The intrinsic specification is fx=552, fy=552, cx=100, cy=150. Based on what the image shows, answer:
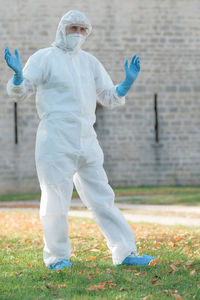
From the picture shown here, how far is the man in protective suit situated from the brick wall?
11.3 metres

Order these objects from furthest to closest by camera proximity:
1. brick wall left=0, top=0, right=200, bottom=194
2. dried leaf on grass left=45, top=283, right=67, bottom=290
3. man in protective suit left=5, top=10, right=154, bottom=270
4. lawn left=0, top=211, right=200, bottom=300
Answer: brick wall left=0, top=0, right=200, bottom=194, man in protective suit left=5, top=10, right=154, bottom=270, dried leaf on grass left=45, top=283, right=67, bottom=290, lawn left=0, top=211, right=200, bottom=300

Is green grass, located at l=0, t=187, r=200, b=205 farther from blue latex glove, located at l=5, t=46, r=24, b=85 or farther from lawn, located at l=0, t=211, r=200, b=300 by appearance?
blue latex glove, located at l=5, t=46, r=24, b=85

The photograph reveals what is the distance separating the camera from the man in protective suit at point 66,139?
430cm

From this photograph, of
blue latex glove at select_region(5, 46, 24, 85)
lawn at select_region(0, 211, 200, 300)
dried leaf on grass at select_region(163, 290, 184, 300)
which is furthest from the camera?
blue latex glove at select_region(5, 46, 24, 85)

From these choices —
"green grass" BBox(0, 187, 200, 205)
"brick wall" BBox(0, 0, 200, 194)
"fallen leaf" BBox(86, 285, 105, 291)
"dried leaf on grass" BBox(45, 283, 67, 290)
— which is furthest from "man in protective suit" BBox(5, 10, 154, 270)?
"brick wall" BBox(0, 0, 200, 194)

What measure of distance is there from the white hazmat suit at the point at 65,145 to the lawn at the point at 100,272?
0.27 metres

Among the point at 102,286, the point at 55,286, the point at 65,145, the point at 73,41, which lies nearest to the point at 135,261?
the point at 102,286

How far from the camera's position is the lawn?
3604 mm

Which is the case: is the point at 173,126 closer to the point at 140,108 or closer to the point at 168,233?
the point at 140,108

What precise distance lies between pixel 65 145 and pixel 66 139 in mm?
49

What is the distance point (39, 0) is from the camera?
621 inches

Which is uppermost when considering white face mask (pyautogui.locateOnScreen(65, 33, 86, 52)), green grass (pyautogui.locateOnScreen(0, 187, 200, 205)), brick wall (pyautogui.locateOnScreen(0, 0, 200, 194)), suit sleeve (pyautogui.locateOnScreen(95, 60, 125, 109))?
white face mask (pyautogui.locateOnScreen(65, 33, 86, 52))

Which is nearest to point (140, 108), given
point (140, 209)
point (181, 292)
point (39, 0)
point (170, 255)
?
point (39, 0)

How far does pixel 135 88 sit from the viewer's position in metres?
16.2
